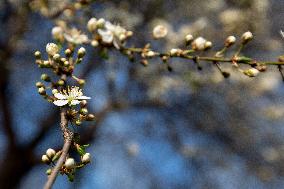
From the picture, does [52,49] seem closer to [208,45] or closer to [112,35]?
[112,35]

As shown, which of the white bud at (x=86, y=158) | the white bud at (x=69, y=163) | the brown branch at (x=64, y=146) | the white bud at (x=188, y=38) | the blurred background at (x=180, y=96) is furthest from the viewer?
the blurred background at (x=180, y=96)

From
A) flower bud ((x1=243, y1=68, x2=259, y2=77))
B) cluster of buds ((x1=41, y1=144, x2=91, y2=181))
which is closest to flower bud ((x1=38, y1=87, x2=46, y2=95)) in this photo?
cluster of buds ((x1=41, y1=144, x2=91, y2=181))

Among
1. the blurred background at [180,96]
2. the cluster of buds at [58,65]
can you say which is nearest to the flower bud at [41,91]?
the cluster of buds at [58,65]

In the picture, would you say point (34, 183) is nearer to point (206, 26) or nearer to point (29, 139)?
point (29, 139)

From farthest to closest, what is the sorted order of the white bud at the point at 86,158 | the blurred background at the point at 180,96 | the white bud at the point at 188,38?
1. the blurred background at the point at 180,96
2. the white bud at the point at 188,38
3. the white bud at the point at 86,158

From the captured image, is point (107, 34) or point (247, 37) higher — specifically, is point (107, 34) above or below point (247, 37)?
above

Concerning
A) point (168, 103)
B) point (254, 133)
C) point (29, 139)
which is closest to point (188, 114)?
point (168, 103)

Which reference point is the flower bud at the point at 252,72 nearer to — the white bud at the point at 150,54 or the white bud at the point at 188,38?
the white bud at the point at 188,38

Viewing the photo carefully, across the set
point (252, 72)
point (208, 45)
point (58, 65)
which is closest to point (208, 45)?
point (208, 45)
